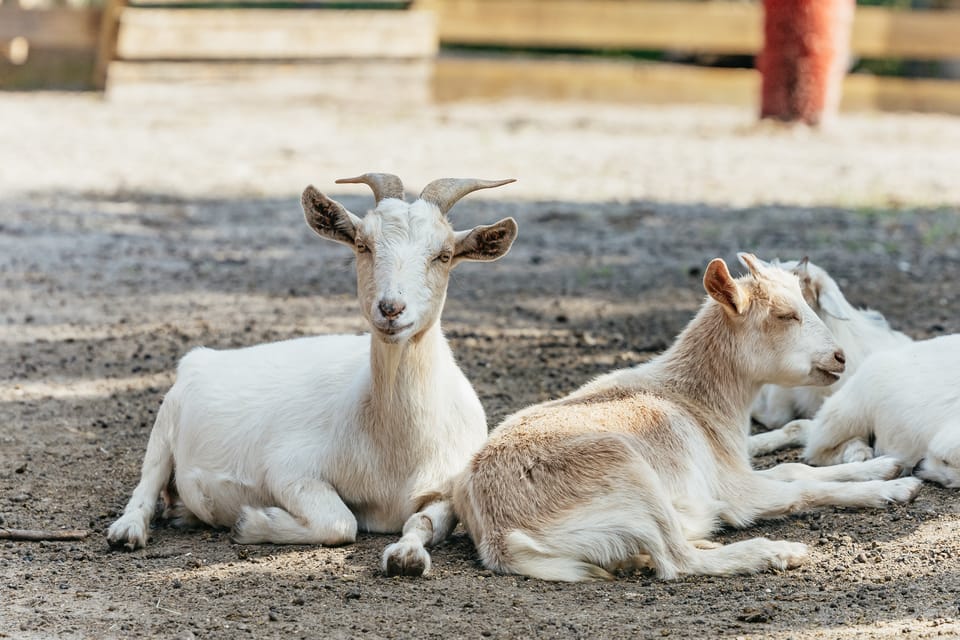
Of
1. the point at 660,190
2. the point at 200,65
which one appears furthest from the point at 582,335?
the point at 200,65

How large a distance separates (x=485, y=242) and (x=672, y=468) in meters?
1.04

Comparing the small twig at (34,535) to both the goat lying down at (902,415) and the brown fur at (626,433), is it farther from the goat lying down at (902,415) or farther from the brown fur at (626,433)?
the goat lying down at (902,415)

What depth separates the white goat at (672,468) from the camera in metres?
4.43

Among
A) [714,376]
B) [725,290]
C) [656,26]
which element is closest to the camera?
[725,290]

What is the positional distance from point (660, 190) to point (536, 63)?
619cm

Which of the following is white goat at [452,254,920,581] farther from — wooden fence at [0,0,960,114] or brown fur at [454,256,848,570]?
wooden fence at [0,0,960,114]

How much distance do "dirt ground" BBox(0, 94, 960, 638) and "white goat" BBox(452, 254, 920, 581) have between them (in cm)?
10

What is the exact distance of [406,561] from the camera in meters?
4.39

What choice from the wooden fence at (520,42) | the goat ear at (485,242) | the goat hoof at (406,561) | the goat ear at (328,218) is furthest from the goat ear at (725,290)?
the wooden fence at (520,42)

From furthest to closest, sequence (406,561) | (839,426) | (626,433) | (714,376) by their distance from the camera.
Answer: (839,426)
(714,376)
(626,433)
(406,561)

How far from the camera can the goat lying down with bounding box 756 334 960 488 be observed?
5094 millimetres

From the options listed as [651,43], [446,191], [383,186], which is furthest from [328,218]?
[651,43]

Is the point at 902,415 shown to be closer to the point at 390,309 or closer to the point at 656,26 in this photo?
the point at 390,309

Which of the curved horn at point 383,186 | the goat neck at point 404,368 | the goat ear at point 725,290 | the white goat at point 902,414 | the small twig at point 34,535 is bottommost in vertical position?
the small twig at point 34,535
